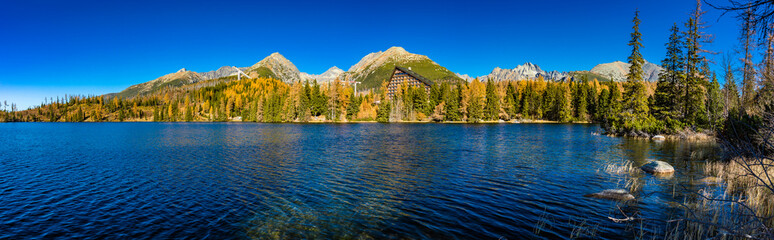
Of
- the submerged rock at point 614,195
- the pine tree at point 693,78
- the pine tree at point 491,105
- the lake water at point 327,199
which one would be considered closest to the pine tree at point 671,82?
the pine tree at point 693,78

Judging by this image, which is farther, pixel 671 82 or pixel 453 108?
pixel 453 108

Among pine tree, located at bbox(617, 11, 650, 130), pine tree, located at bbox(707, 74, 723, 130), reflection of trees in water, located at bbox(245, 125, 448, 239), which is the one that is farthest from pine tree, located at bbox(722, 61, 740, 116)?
reflection of trees in water, located at bbox(245, 125, 448, 239)

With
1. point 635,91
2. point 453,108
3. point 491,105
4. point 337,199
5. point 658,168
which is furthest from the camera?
point 453,108

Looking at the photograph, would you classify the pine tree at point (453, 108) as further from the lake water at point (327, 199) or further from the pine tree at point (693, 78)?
the lake water at point (327, 199)

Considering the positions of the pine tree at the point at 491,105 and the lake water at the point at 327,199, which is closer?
the lake water at the point at 327,199

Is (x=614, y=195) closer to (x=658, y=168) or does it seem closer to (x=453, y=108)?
(x=658, y=168)

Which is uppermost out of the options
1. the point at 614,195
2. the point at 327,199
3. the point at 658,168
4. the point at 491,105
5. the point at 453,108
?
the point at 491,105

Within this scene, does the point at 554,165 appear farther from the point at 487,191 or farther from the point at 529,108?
the point at 529,108

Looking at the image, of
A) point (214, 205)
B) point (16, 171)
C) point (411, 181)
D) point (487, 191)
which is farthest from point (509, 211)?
point (16, 171)

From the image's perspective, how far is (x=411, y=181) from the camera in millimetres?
20344

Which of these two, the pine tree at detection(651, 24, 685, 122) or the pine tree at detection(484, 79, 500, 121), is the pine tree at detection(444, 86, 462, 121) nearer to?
the pine tree at detection(484, 79, 500, 121)

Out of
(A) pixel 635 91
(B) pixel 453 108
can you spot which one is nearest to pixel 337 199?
(A) pixel 635 91

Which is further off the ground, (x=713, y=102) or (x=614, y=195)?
(x=713, y=102)

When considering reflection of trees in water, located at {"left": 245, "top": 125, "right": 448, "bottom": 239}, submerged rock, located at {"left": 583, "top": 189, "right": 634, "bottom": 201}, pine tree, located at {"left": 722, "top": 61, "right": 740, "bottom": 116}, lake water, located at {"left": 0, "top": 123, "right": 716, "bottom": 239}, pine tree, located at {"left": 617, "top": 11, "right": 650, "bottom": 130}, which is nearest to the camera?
lake water, located at {"left": 0, "top": 123, "right": 716, "bottom": 239}
